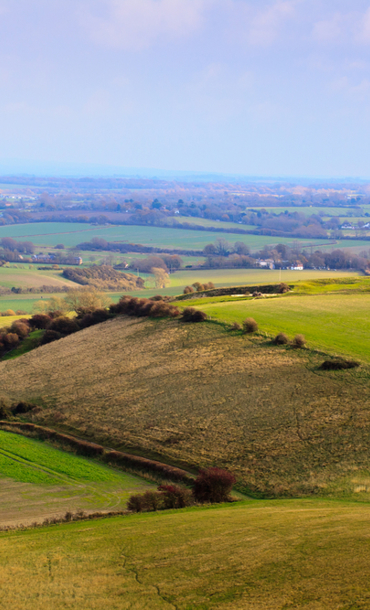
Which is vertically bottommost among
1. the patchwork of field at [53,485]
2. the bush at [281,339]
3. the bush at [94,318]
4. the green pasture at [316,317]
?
the patchwork of field at [53,485]

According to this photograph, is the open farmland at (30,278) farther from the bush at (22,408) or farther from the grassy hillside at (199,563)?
the grassy hillside at (199,563)

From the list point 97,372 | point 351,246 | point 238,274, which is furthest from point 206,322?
point 351,246

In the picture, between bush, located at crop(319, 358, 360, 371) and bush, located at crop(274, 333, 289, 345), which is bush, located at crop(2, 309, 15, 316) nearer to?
bush, located at crop(274, 333, 289, 345)

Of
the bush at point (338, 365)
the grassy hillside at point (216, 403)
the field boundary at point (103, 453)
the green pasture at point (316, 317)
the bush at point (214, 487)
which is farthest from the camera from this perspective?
the green pasture at point (316, 317)

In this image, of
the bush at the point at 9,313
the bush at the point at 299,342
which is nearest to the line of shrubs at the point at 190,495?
the bush at the point at 299,342

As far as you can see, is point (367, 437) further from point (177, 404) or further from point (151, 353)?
point (151, 353)

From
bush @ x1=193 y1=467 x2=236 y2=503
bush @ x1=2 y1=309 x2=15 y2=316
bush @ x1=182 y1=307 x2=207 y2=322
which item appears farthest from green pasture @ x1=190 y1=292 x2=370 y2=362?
bush @ x1=2 y1=309 x2=15 y2=316

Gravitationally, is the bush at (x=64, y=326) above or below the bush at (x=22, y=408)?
above
